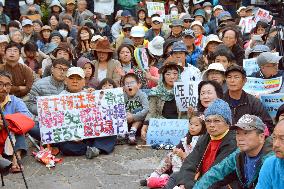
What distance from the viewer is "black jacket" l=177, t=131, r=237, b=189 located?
5367mm

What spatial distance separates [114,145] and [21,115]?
1.55 metres

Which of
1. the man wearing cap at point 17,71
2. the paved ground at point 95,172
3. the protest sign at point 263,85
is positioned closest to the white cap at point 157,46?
the man wearing cap at point 17,71

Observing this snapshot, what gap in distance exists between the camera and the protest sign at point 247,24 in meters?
13.8

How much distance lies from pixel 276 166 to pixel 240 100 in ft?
9.92

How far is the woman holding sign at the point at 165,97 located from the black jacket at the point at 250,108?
1673 millimetres

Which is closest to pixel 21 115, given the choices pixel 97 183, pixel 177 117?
pixel 97 183

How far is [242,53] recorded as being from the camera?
10.4m

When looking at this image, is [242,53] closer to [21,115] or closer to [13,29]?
[21,115]

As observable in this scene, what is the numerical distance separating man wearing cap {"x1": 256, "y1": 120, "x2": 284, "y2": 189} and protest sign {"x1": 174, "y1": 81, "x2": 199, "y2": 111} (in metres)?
4.30

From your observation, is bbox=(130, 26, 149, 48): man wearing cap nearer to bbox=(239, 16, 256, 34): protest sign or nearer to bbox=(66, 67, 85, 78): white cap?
bbox=(239, 16, 256, 34): protest sign

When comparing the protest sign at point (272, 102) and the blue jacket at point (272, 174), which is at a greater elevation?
the protest sign at point (272, 102)

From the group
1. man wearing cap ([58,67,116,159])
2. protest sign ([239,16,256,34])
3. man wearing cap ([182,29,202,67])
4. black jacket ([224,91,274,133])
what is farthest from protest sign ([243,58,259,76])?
protest sign ([239,16,256,34])

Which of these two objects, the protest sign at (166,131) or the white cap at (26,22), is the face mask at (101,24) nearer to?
the white cap at (26,22)

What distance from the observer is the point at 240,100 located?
716 centimetres
